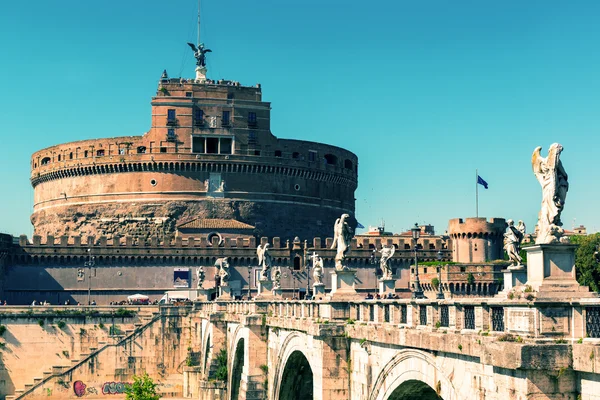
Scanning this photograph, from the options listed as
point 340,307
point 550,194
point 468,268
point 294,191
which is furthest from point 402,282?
point 550,194

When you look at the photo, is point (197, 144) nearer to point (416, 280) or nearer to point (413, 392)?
point (416, 280)

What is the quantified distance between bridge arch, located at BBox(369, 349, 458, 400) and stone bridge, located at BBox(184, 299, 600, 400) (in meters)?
0.02

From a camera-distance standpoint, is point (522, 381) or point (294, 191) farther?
point (294, 191)

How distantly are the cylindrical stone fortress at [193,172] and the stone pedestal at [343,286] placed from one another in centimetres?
7188

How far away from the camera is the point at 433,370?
16.8 m

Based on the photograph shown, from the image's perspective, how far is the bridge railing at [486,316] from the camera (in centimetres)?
1216

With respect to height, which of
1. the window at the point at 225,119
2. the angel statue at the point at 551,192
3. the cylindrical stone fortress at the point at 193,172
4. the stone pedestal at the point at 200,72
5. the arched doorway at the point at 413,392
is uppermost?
the stone pedestal at the point at 200,72

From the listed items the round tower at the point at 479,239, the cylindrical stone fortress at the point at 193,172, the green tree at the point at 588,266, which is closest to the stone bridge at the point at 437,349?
the green tree at the point at 588,266

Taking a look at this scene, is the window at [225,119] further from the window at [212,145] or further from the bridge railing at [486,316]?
the bridge railing at [486,316]

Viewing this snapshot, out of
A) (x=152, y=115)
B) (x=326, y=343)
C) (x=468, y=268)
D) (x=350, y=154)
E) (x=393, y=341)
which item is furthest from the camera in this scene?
(x=350, y=154)

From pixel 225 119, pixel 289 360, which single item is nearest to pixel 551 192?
pixel 289 360

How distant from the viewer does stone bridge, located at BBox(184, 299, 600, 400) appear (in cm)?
1208

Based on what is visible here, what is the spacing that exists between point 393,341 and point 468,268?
68.4 m

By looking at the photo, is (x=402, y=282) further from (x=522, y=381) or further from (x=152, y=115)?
(x=522, y=381)
